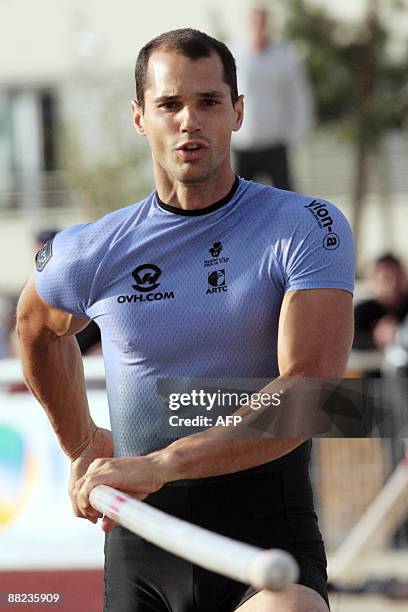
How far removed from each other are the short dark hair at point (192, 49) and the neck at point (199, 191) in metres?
0.21

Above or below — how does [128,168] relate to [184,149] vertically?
above

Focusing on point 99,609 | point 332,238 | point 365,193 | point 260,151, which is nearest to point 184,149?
point 332,238

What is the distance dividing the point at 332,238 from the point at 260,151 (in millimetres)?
7551

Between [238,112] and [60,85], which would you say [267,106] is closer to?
[238,112]

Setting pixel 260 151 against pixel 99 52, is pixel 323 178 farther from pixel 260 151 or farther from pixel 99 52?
pixel 260 151

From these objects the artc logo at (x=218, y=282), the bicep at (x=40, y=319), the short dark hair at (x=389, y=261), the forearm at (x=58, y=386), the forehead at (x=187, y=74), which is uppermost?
the forehead at (x=187, y=74)

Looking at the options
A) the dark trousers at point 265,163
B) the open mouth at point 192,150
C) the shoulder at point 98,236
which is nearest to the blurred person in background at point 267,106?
the dark trousers at point 265,163

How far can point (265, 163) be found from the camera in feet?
37.4

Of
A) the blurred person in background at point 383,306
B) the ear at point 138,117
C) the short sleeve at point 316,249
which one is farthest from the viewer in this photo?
the blurred person in background at point 383,306

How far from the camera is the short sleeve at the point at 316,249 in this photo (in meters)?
3.82

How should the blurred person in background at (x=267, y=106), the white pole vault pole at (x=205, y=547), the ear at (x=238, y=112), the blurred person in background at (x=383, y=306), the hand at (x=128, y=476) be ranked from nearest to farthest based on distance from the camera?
the white pole vault pole at (x=205, y=547) < the hand at (x=128, y=476) < the ear at (x=238, y=112) < the blurred person in background at (x=383, y=306) < the blurred person in background at (x=267, y=106)

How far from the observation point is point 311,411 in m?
3.80

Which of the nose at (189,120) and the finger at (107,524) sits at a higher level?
the nose at (189,120)

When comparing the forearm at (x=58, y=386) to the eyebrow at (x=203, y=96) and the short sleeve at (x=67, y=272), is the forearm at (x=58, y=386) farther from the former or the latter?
the eyebrow at (x=203, y=96)
